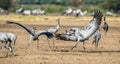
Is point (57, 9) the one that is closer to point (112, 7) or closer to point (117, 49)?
point (112, 7)

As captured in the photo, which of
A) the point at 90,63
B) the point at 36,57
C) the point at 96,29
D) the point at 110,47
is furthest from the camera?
the point at 110,47

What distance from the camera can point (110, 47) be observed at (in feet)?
88.1

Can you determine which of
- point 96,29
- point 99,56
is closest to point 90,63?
point 99,56

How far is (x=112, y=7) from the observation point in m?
101

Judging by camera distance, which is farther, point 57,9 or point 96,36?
point 57,9

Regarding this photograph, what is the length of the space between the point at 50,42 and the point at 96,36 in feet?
13.7

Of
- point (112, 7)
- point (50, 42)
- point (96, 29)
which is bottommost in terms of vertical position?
point (112, 7)

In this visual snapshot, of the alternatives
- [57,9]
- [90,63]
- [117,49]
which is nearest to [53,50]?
[117,49]

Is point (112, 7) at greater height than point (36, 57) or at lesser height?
lesser

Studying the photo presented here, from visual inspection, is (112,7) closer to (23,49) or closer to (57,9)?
(57,9)

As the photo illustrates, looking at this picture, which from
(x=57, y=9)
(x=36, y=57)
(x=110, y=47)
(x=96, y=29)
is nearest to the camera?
(x=36, y=57)

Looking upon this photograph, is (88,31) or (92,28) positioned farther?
(92,28)

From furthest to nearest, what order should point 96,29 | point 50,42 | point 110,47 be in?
point 50,42, point 110,47, point 96,29

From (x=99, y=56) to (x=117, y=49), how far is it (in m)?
3.90
